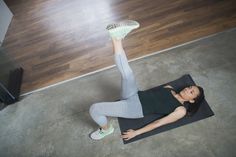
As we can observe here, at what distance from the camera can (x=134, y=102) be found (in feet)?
5.65

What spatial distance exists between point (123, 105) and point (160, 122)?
272 mm

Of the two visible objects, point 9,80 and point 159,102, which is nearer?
point 159,102

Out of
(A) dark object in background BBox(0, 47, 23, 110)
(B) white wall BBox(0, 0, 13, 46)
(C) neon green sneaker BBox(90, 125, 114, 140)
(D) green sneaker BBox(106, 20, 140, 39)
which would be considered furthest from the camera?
(B) white wall BBox(0, 0, 13, 46)

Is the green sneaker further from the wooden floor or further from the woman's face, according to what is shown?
the wooden floor

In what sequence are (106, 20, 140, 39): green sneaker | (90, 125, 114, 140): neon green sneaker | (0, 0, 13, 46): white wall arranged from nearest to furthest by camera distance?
(106, 20, 140, 39): green sneaker < (90, 125, 114, 140): neon green sneaker < (0, 0, 13, 46): white wall

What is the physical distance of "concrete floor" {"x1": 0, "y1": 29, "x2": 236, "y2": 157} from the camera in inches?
63.6

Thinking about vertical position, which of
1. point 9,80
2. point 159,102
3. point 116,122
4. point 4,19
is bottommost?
point 116,122

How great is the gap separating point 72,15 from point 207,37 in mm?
2064

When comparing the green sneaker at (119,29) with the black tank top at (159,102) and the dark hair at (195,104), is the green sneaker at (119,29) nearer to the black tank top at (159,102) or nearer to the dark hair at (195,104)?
the black tank top at (159,102)

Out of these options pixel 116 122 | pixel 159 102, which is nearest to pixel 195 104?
pixel 159 102

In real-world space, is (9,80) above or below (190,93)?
above

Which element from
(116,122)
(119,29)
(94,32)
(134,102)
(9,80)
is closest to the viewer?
(119,29)

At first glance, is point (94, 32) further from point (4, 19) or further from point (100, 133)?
point (4, 19)

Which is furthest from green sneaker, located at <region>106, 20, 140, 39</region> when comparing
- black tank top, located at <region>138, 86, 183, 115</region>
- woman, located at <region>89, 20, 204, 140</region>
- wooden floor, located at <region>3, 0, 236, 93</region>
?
wooden floor, located at <region>3, 0, 236, 93</region>
